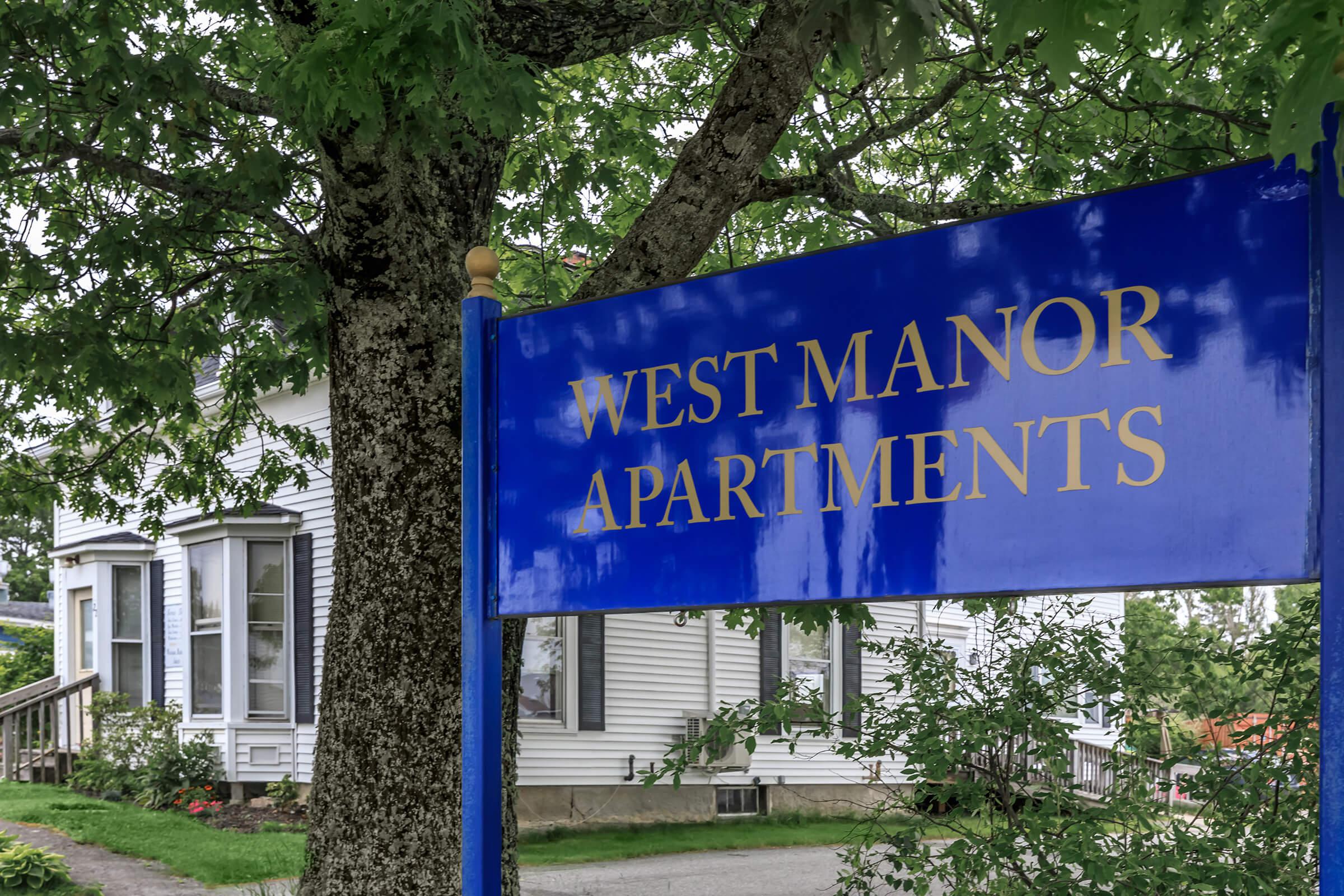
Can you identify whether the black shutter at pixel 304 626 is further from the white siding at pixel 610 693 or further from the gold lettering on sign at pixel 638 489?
the gold lettering on sign at pixel 638 489

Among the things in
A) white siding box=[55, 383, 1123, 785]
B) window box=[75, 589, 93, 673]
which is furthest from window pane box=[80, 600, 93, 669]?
white siding box=[55, 383, 1123, 785]

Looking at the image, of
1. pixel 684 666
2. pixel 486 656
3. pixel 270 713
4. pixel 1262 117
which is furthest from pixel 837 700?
pixel 486 656

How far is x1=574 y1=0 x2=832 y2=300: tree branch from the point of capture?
5574 millimetres

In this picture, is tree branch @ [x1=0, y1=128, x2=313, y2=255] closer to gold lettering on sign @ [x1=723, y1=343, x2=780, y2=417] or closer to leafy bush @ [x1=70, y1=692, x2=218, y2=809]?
gold lettering on sign @ [x1=723, y1=343, x2=780, y2=417]

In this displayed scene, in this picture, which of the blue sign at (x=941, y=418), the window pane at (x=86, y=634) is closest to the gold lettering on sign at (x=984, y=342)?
the blue sign at (x=941, y=418)

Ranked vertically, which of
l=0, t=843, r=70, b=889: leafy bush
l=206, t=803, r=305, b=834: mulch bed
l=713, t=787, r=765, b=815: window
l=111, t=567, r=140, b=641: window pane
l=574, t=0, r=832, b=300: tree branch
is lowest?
l=713, t=787, r=765, b=815: window

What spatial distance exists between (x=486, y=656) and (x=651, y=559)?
0.62m

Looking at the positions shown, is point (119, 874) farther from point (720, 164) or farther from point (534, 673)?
point (720, 164)

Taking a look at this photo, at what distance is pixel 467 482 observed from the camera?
3332mm

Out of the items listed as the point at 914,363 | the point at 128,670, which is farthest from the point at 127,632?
the point at 914,363

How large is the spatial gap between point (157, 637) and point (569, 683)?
6691mm

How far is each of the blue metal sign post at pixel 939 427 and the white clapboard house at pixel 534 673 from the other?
409 inches

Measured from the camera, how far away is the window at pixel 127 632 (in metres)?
18.6

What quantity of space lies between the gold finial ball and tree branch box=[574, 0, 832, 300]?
2.08 metres
